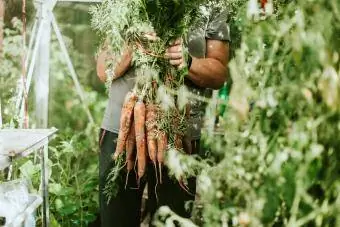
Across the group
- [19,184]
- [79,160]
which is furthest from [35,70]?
[19,184]

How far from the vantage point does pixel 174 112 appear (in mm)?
2184

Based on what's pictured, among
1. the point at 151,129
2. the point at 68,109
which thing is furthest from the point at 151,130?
the point at 68,109

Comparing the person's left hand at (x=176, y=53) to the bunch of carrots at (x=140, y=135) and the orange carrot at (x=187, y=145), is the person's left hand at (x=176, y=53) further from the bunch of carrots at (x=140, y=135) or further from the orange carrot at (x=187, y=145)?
the orange carrot at (x=187, y=145)

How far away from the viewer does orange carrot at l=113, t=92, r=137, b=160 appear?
2254mm

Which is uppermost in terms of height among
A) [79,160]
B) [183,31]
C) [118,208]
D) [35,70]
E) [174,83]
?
[183,31]

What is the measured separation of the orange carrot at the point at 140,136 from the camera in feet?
7.32

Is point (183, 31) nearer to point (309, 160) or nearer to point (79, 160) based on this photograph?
point (309, 160)

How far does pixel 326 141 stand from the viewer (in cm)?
115

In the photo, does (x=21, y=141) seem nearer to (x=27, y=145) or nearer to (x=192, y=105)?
(x=27, y=145)

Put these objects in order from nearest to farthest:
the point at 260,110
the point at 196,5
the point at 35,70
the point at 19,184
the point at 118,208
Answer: the point at 260,110, the point at 196,5, the point at 19,184, the point at 118,208, the point at 35,70

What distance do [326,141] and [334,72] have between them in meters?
0.16

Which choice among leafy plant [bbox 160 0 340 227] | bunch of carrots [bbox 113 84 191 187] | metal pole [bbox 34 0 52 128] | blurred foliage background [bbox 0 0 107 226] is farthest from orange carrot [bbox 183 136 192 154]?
metal pole [bbox 34 0 52 128]

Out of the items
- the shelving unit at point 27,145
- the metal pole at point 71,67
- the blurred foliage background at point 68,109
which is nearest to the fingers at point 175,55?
the shelving unit at point 27,145

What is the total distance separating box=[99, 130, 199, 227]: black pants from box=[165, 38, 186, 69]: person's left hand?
0.39 meters
